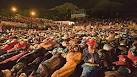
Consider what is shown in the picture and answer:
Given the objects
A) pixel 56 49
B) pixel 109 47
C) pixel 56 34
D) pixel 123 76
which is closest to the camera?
pixel 123 76

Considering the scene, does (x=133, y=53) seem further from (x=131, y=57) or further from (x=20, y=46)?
(x=20, y=46)

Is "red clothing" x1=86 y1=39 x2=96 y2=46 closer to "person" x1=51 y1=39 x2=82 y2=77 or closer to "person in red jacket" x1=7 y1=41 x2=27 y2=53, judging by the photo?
"person" x1=51 y1=39 x2=82 y2=77

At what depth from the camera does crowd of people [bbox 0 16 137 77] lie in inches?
248

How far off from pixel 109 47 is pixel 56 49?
1.32m

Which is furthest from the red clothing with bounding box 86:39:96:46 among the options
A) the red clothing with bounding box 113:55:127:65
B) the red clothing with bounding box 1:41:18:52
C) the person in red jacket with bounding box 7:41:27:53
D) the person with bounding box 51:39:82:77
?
the red clothing with bounding box 1:41:18:52

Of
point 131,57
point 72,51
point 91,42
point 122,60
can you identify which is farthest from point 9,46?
point 131,57

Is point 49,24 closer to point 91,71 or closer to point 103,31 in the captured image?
point 103,31

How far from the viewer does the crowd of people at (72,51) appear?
20.6 ft

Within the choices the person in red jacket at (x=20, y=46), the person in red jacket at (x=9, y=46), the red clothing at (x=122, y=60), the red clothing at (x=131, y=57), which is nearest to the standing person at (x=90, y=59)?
the red clothing at (x=122, y=60)

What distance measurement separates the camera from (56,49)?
721 cm

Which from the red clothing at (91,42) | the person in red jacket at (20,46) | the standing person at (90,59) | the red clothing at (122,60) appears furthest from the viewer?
the person in red jacket at (20,46)

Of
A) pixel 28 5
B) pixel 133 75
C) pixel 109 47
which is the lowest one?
pixel 133 75

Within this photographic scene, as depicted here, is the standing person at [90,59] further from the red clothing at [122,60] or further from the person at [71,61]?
the red clothing at [122,60]

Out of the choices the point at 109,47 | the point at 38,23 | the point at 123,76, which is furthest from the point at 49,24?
the point at 123,76
